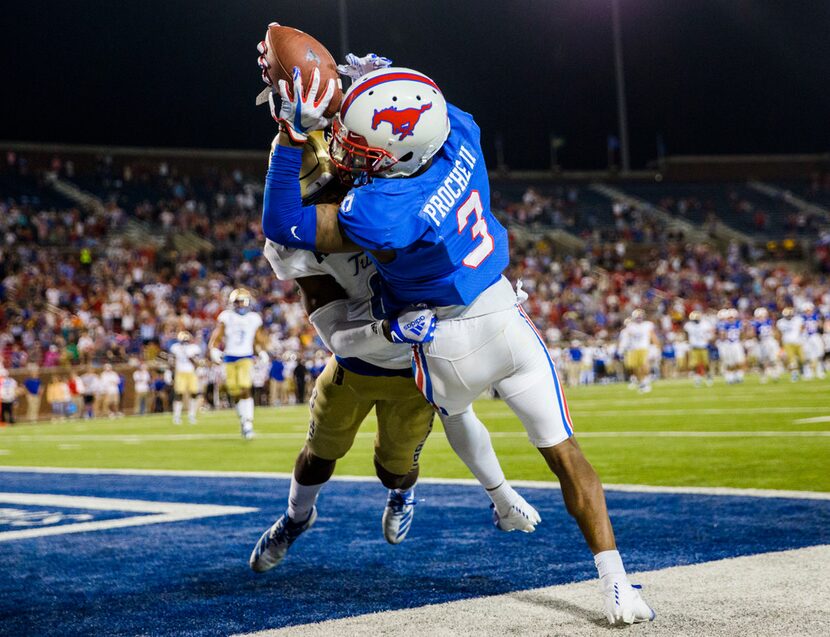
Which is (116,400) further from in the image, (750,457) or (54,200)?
(750,457)

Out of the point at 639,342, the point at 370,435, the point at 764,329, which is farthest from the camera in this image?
the point at 764,329

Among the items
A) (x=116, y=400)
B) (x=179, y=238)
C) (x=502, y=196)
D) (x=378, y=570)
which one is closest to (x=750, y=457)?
(x=378, y=570)

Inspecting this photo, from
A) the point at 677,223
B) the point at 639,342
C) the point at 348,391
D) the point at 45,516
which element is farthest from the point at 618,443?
the point at 677,223

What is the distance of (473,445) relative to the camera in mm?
3793

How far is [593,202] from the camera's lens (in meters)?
37.7

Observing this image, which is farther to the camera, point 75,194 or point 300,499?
point 75,194

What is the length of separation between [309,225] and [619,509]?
9.26 ft

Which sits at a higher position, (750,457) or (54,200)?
(54,200)

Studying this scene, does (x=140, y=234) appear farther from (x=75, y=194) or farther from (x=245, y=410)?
(x=245, y=410)

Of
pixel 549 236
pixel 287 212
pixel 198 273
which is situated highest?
pixel 549 236

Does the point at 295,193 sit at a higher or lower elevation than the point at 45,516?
higher

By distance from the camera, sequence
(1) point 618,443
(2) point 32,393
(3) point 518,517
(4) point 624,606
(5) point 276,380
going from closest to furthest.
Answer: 1. (4) point 624,606
2. (3) point 518,517
3. (1) point 618,443
4. (2) point 32,393
5. (5) point 276,380

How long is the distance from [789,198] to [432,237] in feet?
128

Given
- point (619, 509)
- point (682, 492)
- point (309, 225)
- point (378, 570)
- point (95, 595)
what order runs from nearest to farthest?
1. point (309, 225)
2. point (95, 595)
3. point (378, 570)
4. point (619, 509)
5. point (682, 492)
